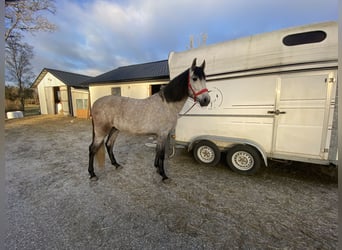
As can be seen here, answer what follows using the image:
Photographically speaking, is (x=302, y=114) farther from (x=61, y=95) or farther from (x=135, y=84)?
(x=61, y=95)

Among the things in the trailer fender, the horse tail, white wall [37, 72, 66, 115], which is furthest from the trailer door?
white wall [37, 72, 66, 115]

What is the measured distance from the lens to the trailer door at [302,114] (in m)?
2.30

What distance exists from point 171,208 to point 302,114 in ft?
8.27

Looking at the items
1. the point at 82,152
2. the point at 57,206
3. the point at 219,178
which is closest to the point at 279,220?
the point at 219,178

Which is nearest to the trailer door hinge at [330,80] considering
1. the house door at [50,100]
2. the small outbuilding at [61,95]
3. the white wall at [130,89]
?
the white wall at [130,89]

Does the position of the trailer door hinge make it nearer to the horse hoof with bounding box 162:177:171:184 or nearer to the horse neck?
the horse neck

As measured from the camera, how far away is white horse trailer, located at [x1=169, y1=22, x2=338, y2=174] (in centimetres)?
227

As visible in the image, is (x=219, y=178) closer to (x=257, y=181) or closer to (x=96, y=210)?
(x=257, y=181)

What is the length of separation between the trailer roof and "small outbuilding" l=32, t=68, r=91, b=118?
1033 centimetres

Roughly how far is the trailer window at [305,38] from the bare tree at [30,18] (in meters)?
7.93

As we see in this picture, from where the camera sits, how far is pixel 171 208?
2064 millimetres

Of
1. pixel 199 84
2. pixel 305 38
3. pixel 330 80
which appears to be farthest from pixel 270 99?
pixel 199 84

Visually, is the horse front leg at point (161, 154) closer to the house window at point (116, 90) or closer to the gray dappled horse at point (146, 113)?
the gray dappled horse at point (146, 113)

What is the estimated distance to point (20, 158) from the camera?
3867 mm
